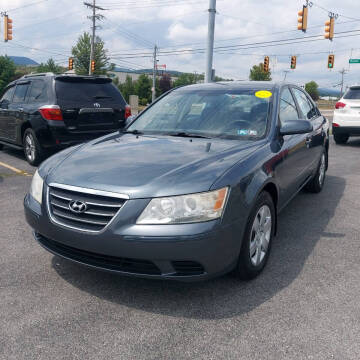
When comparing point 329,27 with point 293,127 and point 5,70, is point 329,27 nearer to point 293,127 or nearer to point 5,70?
point 293,127

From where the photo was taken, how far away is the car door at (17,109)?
321 inches

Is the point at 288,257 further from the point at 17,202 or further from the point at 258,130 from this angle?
the point at 17,202

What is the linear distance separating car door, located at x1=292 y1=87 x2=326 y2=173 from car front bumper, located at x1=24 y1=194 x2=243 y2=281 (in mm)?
2537

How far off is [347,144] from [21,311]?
11.3 meters

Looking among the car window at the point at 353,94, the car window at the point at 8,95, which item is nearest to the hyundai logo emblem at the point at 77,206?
the car window at the point at 8,95

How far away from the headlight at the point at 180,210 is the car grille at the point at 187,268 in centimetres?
29

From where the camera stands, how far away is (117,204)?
8.50 feet

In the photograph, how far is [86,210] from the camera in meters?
2.65

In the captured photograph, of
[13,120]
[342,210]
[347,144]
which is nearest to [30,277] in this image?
[342,210]

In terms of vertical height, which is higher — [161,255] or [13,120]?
[13,120]

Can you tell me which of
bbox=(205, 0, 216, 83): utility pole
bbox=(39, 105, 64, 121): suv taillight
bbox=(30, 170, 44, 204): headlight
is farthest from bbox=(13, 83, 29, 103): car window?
bbox=(205, 0, 216, 83): utility pole

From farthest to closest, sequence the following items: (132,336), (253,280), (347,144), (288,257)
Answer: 1. (347,144)
2. (288,257)
3. (253,280)
4. (132,336)

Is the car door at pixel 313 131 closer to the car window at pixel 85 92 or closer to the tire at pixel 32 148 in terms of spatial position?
the car window at pixel 85 92

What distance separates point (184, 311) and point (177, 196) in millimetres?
808
